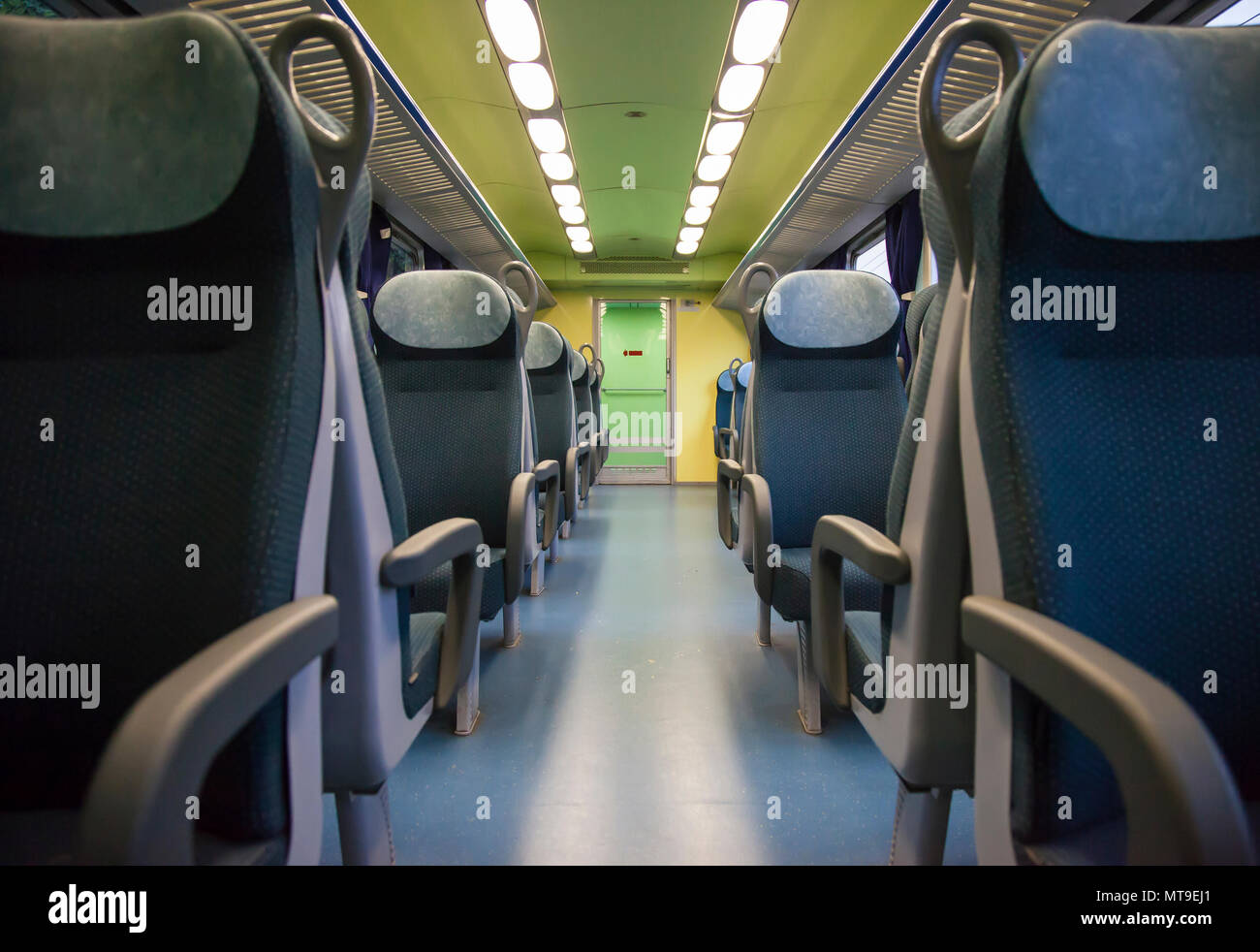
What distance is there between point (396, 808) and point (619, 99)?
3846 millimetres

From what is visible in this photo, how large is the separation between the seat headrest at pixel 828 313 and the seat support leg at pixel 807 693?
93cm

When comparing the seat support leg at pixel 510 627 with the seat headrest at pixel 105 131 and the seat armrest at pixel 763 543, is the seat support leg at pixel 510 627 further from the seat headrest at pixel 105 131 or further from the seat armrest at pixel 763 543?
the seat headrest at pixel 105 131

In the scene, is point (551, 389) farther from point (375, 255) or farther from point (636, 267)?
point (636, 267)

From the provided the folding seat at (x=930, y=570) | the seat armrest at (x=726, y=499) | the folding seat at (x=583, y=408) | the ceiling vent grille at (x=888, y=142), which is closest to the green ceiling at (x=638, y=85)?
the ceiling vent grille at (x=888, y=142)

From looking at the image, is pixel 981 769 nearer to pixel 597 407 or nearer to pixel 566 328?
pixel 597 407

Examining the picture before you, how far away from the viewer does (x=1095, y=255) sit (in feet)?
2.05

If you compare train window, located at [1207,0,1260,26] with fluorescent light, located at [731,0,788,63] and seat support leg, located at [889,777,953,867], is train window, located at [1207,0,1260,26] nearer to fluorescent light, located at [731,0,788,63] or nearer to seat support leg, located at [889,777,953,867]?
fluorescent light, located at [731,0,788,63]

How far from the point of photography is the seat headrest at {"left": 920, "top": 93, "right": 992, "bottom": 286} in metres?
0.77

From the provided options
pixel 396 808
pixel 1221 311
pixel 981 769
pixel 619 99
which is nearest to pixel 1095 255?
pixel 1221 311

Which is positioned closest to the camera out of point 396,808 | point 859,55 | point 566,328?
point 396,808

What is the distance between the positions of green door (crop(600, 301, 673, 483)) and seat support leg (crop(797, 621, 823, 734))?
23.9ft

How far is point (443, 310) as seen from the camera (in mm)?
1854

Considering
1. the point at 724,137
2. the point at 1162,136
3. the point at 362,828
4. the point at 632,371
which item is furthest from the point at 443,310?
the point at 632,371

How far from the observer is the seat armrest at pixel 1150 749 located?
390 millimetres
